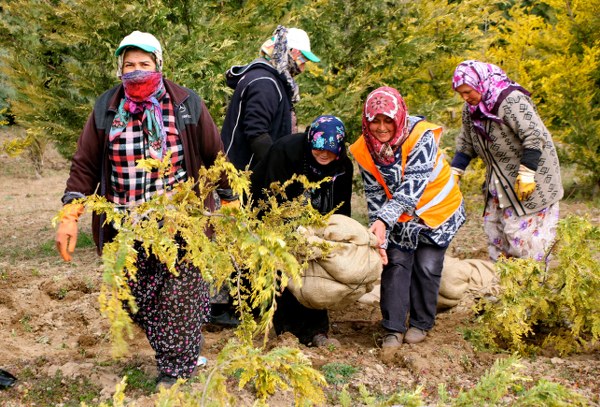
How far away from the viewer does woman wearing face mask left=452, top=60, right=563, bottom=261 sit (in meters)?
4.90

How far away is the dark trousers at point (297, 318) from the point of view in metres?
4.64

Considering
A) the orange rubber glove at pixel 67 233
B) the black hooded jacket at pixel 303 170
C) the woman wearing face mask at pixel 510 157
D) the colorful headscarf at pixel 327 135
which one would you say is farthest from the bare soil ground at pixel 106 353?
the colorful headscarf at pixel 327 135

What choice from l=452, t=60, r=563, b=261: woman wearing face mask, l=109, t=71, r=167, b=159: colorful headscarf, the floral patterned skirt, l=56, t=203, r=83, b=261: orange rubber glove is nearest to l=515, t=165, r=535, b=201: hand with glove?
l=452, t=60, r=563, b=261: woman wearing face mask

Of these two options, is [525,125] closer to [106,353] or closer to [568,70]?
[106,353]

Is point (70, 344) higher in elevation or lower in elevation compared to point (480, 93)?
lower

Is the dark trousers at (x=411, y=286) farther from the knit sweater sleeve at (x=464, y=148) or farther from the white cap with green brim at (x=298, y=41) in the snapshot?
the white cap with green brim at (x=298, y=41)

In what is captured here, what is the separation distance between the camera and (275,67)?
4984 mm

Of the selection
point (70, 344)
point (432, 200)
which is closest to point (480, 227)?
point (432, 200)

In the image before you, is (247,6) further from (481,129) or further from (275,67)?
(481,129)

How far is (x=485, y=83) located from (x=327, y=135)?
139cm

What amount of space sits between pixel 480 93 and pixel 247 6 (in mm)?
3185

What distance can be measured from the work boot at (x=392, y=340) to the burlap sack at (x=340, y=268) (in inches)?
19.3

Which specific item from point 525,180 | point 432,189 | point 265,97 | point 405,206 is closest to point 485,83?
point 525,180

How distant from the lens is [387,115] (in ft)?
13.4
